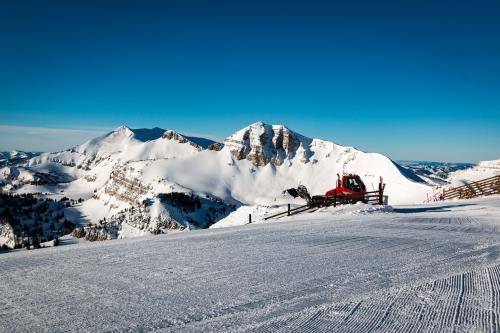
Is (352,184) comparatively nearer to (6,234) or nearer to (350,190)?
(350,190)

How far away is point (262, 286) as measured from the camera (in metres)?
8.54

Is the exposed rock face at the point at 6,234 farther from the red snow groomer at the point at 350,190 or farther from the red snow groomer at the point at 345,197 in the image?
the red snow groomer at the point at 350,190

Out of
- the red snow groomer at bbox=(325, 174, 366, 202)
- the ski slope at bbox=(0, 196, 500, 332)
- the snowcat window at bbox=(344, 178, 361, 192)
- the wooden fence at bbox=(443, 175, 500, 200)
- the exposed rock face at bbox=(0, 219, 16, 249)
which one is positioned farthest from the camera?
the exposed rock face at bbox=(0, 219, 16, 249)

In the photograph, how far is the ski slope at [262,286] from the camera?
6566 mm

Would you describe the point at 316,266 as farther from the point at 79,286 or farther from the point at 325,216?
the point at 325,216

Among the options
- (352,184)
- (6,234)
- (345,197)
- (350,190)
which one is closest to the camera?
(345,197)

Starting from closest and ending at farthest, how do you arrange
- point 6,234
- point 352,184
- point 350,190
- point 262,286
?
point 262,286 < point 350,190 < point 352,184 < point 6,234

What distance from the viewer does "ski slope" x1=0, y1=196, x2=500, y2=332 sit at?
6.57 m

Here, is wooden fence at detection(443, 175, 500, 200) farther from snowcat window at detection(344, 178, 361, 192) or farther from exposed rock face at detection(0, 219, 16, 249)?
exposed rock face at detection(0, 219, 16, 249)

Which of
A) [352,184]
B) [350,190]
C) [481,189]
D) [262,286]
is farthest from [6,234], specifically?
[262,286]

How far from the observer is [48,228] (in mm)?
183750

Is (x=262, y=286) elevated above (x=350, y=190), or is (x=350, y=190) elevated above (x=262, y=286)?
(x=350, y=190)

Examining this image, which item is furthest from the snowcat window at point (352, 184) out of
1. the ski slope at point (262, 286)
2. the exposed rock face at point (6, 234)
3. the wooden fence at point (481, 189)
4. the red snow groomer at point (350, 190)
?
the exposed rock face at point (6, 234)

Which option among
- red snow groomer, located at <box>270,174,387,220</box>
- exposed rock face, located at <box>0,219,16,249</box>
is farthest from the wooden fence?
exposed rock face, located at <box>0,219,16,249</box>
